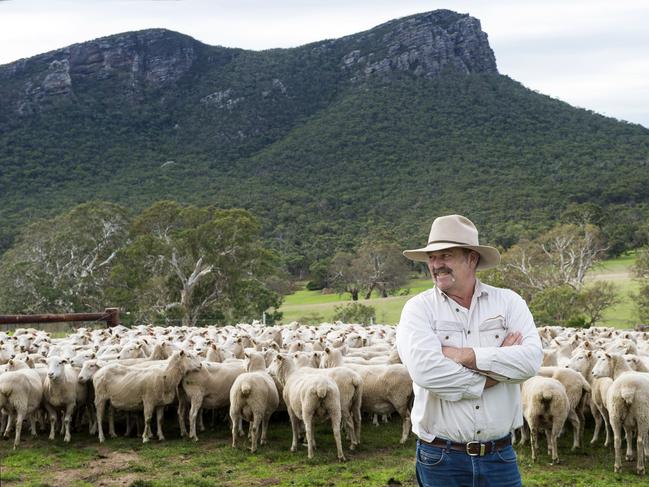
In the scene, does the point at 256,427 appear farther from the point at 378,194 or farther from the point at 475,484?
the point at 378,194

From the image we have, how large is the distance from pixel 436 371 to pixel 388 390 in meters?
6.97

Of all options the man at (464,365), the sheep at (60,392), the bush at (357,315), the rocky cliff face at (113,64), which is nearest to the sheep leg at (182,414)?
the sheep at (60,392)

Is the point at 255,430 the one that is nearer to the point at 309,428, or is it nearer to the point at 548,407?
the point at 309,428

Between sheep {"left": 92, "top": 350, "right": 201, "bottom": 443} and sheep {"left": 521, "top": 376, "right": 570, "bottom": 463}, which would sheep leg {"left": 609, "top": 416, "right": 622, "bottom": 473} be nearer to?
sheep {"left": 521, "top": 376, "right": 570, "bottom": 463}

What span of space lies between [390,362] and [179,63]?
118168 mm

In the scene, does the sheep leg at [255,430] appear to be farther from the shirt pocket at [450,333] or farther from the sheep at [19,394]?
the shirt pocket at [450,333]

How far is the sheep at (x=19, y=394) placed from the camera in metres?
11.0

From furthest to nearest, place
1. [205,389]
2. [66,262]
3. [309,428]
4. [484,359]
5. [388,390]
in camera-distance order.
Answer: [66,262]
[205,389]
[388,390]
[309,428]
[484,359]

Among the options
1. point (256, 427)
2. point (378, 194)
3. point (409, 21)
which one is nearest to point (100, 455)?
point (256, 427)

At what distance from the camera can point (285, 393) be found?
1102 cm

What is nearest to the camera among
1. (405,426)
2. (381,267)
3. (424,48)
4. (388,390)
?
(405,426)

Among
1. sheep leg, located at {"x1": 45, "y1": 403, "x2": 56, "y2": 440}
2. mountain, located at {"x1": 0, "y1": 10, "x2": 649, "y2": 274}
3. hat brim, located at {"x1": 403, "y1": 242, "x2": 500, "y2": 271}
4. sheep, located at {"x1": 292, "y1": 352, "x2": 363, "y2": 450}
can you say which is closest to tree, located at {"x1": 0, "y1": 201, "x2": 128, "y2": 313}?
mountain, located at {"x1": 0, "y1": 10, "x2": 649, "y2": 274}

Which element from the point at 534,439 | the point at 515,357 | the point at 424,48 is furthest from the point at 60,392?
the point at 424,48

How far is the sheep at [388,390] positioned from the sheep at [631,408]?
3.00m
